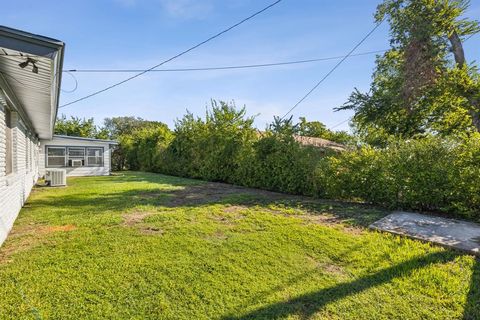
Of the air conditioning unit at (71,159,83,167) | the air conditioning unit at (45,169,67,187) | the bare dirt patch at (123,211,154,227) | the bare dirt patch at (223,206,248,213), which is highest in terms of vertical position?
the air conditioning unit at (71,159,83,167)

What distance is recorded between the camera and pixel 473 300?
9.16ft

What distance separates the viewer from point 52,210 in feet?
21.2

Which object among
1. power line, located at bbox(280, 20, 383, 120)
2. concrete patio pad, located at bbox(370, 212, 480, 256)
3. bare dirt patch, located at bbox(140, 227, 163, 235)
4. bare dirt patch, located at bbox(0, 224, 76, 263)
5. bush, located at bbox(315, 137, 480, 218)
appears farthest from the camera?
power line, located at bbox(280, 20, 383, 120)

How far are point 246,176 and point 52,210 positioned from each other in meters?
7.00

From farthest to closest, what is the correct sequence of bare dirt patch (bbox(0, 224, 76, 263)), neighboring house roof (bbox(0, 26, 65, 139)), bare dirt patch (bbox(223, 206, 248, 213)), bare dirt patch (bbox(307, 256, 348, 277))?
1. bare dirt patch (bbox(223, 206, 248, 213))
2. bare dirt patch (bbox(0, 224, 76, 263))
3. bare dirt patch (bbox(307, 256, 348, 277))
4. neighboring house roof (bbox(0, 26, 65, 139))

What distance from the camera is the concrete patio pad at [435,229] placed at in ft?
A: 13.6

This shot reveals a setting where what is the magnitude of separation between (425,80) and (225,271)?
1111 cm

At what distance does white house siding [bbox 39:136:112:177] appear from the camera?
53.8ft

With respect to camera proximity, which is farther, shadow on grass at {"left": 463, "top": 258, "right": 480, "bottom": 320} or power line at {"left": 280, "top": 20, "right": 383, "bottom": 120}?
power line at {"left": 280, "top": 20, "right": 383, "bottom": 120}

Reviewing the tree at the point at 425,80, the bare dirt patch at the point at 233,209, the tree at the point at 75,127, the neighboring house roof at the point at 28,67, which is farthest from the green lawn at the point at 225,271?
the tree at the point at 75,127

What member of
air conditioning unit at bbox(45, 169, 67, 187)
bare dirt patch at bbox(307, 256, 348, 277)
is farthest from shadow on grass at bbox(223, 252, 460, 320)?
air conditioning unit at bbox(45, 169, 67, 187)

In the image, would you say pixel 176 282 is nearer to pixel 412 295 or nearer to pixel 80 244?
pixel 80 244

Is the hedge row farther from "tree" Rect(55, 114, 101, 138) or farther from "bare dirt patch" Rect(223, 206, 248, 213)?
"tree" Rect(55, 114, 101, 138)

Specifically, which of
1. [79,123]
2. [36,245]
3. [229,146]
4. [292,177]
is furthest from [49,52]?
[79,123]
